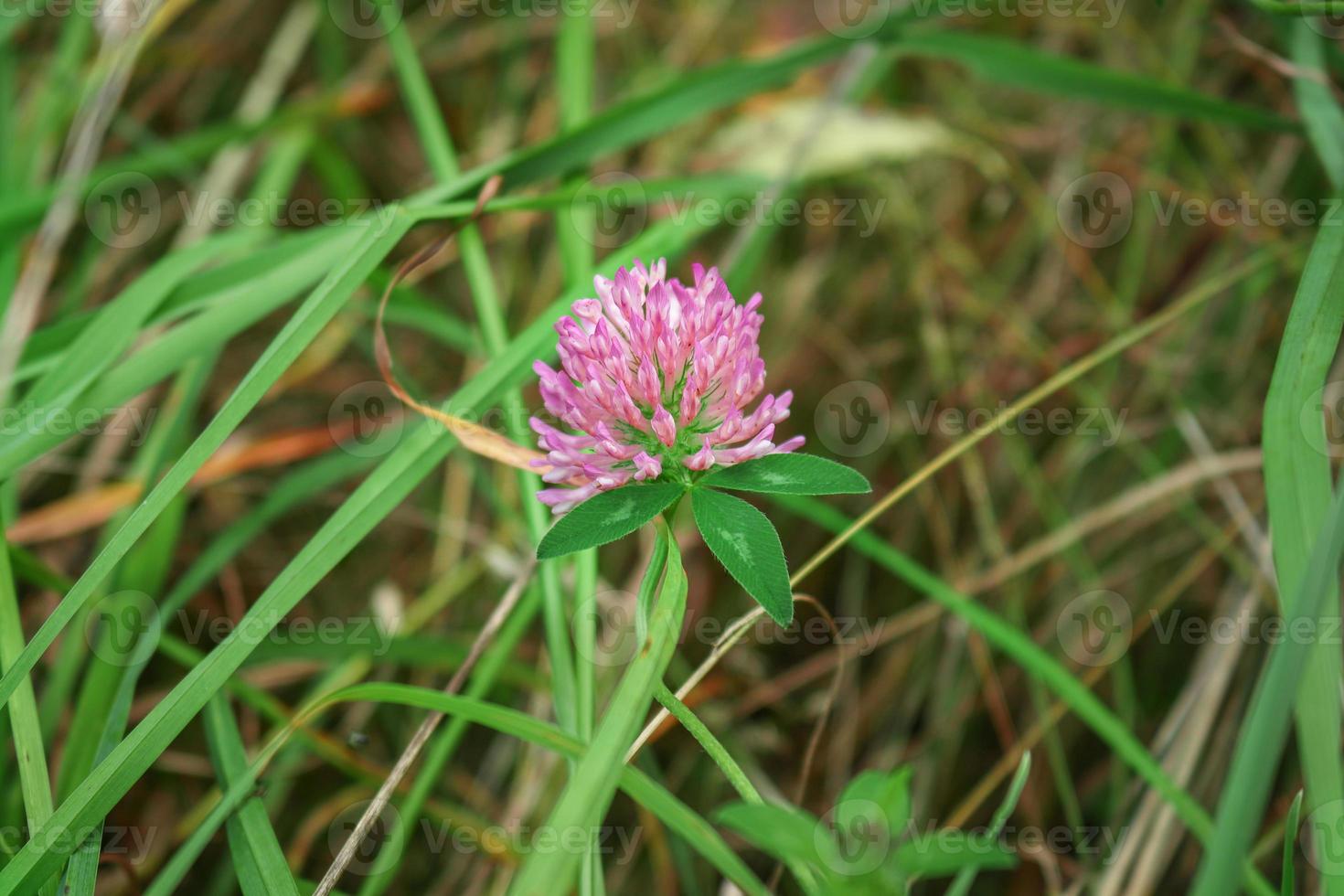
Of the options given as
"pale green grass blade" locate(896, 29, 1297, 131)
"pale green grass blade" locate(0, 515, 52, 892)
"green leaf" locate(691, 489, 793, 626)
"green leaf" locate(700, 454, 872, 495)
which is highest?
"pale green grass blade" locate(896, 29, 1297, 131)

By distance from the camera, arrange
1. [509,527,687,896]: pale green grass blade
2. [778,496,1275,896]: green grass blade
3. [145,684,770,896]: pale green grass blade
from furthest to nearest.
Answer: [778,496,1275,896]: green grass blade < [145,684,770,896]: pale green grass blade < [509,527,687,896]: pale green grass blade

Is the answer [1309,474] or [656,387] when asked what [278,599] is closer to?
[656,387]

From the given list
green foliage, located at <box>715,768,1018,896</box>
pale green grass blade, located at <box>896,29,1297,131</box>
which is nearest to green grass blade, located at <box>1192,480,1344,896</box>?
green foliage, located at <box>715,768,1018,896</box>

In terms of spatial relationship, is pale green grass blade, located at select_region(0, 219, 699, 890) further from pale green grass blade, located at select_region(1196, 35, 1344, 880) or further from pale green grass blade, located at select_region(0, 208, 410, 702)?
pale green grass blade, located at select_region(1196, 35, 1344, 880)

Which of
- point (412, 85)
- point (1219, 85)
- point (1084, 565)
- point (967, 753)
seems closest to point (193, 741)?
point (412, 85)

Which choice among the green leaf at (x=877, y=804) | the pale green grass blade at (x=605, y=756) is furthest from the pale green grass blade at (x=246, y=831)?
the green leaf at (x=877, y=804)

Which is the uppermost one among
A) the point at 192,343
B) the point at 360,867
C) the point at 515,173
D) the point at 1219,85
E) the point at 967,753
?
the point at 1219,85

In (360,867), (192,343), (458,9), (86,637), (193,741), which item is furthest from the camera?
(458,9)

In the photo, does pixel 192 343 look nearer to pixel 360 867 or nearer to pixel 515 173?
pixel 515 173
